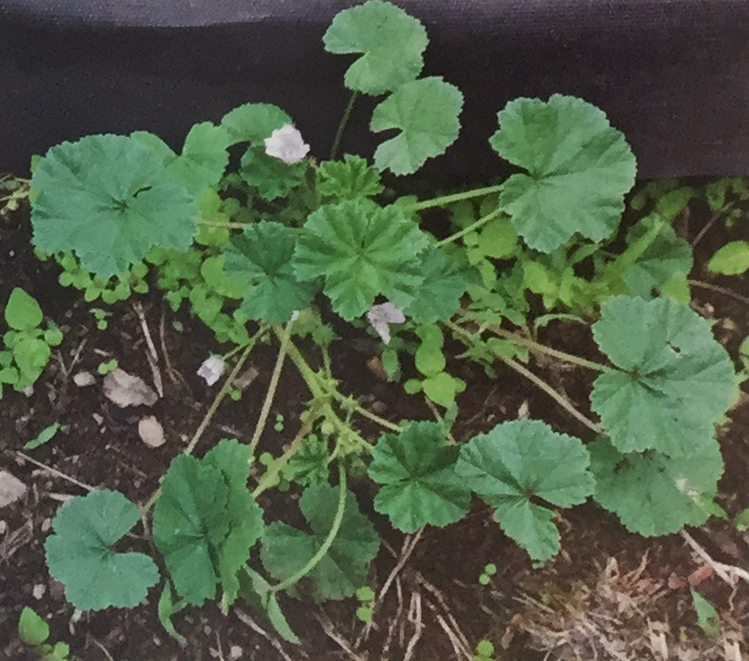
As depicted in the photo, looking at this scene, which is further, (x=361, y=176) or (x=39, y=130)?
(x=39, y=130)

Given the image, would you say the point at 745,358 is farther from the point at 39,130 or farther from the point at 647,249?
the point at 39,130

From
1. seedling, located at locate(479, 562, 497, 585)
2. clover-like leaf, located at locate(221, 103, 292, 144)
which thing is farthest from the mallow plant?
seedling, located at locate(479, 562, 497, 585)

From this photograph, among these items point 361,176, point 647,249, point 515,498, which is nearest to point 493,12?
point 361,176

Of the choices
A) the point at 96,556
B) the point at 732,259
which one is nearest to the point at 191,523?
the point at 96,556

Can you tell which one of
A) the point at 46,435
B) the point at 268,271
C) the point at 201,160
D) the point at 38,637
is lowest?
the point at 38,637

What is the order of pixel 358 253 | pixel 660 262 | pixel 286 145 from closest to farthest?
1. pixel 358 253
2. pixel 286 145
3. pixel 660 262

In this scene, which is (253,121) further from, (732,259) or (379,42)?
(732,259)

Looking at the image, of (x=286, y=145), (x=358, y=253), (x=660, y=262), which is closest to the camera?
(x=358, y=253)
